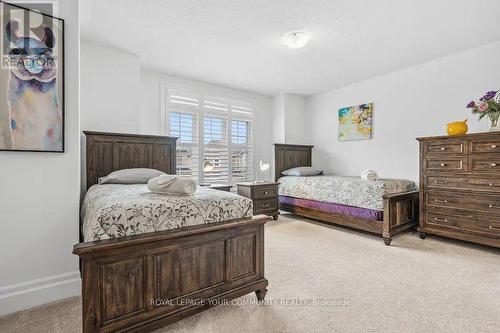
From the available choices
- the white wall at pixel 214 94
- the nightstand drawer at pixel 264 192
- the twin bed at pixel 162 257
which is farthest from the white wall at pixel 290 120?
the twin bed at pixel 162 257

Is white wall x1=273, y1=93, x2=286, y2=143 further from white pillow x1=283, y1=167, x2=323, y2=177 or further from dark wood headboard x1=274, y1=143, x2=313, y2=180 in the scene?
white pillow x1=283, y1=167, x2=323, y2=177

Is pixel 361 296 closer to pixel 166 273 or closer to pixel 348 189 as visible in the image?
pixel 166 273

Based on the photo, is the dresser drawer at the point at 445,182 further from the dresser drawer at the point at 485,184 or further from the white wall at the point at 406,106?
the white wall at the point at 406,106

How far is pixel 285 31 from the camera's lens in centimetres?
294

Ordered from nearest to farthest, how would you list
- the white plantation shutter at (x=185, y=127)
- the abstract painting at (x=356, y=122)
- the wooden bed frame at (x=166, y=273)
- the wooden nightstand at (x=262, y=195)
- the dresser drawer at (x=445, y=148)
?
the wooden bed frame at (x=166, y=273) < the dresser drawer at (x=445, y=148) < the wooden nightstand at (x=262, y=195) < the white plantation shutter at (x=185, y=127) < the abstract painting at (x=356, y=122)

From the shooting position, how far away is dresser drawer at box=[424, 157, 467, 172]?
3.07 metres

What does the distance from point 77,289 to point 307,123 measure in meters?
5.19

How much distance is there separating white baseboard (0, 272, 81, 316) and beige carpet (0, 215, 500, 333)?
65 mm

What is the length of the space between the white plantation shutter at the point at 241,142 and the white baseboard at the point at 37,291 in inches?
136

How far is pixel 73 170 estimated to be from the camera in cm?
198

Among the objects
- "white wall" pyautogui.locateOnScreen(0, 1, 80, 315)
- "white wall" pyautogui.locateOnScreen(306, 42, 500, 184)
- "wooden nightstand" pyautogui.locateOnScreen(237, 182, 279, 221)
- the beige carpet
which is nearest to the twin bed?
the beige carpet

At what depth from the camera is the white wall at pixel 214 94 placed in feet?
13.5

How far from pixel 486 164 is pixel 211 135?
13.3 feet

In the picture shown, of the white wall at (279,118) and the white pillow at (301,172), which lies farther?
the white wall at (279,118)
